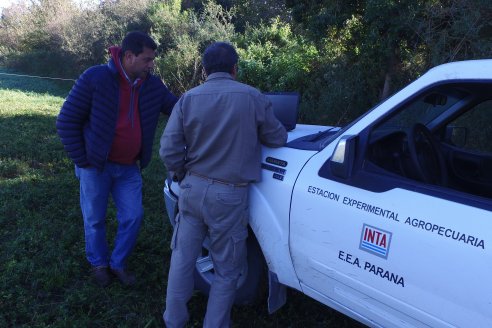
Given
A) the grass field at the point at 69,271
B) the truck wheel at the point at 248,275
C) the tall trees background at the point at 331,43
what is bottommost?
the grass field at the point at 69,271

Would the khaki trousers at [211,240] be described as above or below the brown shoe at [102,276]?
above

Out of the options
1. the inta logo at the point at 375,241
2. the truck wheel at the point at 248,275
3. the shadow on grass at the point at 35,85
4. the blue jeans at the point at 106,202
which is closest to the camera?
the inta logo at the point at 375,241

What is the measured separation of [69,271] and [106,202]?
0.81 m

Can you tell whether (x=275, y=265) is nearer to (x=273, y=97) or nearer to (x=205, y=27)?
(x=273, y=97)

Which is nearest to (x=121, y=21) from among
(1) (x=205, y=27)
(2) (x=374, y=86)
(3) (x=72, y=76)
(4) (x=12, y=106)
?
(3) (x=72, y=76)

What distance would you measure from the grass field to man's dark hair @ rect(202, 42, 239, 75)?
1.75 metres

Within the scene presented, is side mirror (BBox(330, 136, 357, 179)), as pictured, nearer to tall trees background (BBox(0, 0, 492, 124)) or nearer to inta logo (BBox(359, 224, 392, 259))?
inta logo (BBox(359, 224, 392, 259))

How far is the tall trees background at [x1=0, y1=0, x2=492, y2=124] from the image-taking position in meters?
6.32

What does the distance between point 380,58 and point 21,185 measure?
590 centimetres

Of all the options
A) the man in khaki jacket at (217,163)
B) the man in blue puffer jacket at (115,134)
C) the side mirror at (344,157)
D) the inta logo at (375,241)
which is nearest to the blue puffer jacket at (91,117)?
the man in blue puffer jacket at (115,134)

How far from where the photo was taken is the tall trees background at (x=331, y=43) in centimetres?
632

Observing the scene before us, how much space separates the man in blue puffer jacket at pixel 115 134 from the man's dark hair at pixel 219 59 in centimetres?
70

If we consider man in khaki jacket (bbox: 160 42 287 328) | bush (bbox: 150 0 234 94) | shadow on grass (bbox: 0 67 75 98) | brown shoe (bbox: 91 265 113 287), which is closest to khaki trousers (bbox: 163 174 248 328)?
man in khaki jacket (bbox: 160 42 287 328)

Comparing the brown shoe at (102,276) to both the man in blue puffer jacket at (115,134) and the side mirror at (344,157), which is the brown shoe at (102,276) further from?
the side mirror at (344,157)
